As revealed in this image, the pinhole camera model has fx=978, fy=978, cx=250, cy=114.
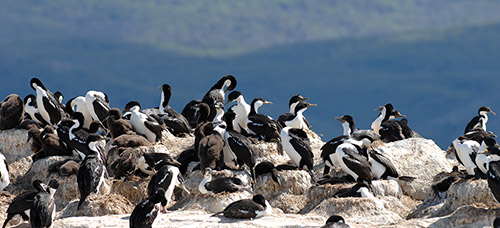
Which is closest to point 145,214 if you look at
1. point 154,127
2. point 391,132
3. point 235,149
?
point 235,149

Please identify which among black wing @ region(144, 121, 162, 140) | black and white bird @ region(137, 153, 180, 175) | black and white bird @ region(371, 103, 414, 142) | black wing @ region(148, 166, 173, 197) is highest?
black and white bird @ region(371, 103, 414, 142)

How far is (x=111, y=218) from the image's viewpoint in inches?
802

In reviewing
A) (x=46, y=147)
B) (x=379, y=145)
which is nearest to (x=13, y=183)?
(x=46, y=147)

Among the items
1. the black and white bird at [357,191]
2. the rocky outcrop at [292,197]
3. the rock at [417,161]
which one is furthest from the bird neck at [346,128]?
the black and white bird at [357,191]

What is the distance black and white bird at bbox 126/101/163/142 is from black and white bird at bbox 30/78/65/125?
3584 millimetres

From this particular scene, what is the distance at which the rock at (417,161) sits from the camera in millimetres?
25188

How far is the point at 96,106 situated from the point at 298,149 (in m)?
7.53

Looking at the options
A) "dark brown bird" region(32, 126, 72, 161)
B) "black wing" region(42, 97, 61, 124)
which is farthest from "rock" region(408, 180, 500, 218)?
"black wing" region(42, 97, 61, 124)

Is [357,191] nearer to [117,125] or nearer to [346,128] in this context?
[346,128]

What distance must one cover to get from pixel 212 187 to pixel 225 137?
3.23m

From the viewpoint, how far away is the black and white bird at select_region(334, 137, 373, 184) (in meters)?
22.8

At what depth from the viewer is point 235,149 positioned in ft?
78.0

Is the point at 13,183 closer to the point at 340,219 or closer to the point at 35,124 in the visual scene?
the point at 35,124

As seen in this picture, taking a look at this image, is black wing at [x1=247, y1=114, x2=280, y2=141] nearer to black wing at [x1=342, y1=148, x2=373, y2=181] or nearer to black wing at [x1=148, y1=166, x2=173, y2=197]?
black wing at [x1=342, y1=148, x2=373, y2=181]
